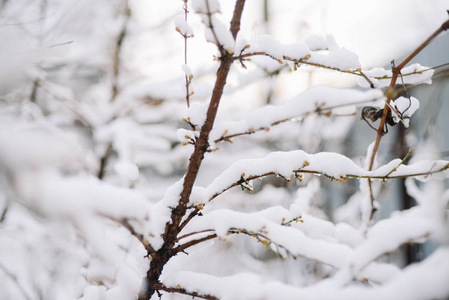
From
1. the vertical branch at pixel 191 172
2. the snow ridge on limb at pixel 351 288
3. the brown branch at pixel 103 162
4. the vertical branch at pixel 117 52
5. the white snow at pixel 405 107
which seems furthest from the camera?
the vertical branch at pixel 117 52

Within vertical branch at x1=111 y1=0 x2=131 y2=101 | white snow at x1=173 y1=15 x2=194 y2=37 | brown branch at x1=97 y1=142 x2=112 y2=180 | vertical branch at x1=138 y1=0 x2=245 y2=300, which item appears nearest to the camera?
vertical branch at x1=138 y1=0 x2=245 y2=300

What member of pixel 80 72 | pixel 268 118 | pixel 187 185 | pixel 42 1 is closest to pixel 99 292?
pixel 187 185

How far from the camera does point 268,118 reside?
2.09 ft

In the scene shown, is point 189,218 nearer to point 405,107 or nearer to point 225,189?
point 225,189

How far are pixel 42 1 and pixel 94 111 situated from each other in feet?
4.16

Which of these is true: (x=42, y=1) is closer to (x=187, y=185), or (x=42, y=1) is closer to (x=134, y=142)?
(x=134, y=142)

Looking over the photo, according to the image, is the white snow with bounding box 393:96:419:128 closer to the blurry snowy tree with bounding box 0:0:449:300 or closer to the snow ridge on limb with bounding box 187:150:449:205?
the blurry snowy tree with bounding box 0:0:449:300

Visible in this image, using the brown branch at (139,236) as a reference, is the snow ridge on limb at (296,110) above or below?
above

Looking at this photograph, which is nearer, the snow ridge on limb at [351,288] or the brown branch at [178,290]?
the snow ridge on limb at [351,288]

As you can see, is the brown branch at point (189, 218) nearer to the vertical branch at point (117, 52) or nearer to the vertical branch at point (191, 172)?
the vertical branch at point (191, 172)

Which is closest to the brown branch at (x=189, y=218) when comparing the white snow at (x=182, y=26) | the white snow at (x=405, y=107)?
the white snow at (x=182, y=26)

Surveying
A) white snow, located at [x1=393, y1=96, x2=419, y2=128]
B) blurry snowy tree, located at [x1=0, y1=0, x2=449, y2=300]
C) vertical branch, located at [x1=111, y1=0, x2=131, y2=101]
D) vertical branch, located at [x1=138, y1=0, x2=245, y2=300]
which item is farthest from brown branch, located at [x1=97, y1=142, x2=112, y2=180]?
white snow, located at [x1=393, y1=96, x2=419, y2=128]

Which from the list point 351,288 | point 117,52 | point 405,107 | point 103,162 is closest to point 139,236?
point 351,288

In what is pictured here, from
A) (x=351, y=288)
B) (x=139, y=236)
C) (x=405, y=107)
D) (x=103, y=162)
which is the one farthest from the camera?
(x=103, y=162)
